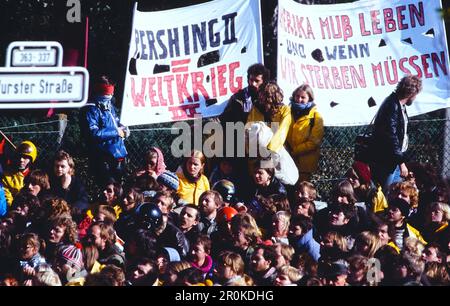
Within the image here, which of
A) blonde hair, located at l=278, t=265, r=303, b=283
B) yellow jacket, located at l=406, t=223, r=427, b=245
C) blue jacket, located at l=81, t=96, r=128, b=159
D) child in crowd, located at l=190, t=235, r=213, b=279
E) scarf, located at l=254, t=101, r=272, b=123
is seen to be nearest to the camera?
blonde hair, located at l=278, t=265, r=303, b=283

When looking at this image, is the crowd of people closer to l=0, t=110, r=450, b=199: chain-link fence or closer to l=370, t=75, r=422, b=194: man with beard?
l=370, t=75, r=422, b=194: man with beard

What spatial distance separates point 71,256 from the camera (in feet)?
32.6

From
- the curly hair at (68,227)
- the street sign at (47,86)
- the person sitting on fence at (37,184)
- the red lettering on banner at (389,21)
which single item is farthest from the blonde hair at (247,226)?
the red lettering on banner at (389,21)

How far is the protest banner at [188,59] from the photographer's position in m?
11.2

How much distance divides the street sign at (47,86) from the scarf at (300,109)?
2.02 metres

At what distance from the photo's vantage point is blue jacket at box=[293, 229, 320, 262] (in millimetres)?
10172

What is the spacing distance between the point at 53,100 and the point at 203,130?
1.55 metres

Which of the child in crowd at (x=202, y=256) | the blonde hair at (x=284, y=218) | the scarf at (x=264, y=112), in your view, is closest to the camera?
the child in crowd at (x=202, y=256)

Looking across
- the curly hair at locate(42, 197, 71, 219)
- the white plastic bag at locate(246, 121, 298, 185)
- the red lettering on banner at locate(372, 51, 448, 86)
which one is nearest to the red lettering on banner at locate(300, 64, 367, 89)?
the red lettering on banner at locate(372, 51, 448, 86)

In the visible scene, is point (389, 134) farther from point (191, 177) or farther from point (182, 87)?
point (182, 87)

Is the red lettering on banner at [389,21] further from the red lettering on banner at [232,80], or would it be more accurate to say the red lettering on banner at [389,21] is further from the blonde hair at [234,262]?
the blonde hair at [234,262]

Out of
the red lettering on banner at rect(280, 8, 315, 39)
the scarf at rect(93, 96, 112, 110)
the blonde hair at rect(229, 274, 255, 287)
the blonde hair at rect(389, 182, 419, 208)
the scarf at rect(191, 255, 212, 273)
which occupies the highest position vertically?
the red lettering on banner at rect(280, 8, 315, 39)

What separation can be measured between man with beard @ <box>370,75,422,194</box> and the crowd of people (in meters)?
0.01

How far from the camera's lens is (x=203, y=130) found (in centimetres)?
1102
